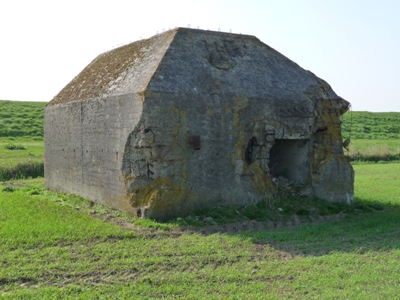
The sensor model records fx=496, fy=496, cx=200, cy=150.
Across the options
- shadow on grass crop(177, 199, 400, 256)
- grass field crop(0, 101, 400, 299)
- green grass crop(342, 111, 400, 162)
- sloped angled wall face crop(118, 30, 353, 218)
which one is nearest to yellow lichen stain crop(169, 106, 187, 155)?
sloped angled wall face crop(118, 30, 353, 218)

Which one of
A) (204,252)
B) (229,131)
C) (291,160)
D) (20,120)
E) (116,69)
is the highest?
(116,69)

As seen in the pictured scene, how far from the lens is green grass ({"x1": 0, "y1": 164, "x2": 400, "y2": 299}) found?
677cm

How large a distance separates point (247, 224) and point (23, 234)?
4.77m

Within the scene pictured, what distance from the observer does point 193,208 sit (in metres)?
11.9

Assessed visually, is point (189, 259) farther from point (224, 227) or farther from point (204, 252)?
point (224, 227)

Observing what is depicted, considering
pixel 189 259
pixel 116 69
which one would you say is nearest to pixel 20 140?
pixel 116 69

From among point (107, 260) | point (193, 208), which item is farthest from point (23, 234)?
point (193, 208)

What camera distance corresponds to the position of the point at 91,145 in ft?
45.5

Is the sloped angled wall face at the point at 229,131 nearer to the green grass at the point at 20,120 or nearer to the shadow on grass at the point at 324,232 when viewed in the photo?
the shadow on grass at the point at 324,232

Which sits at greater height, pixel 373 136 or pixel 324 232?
pixel 373 136

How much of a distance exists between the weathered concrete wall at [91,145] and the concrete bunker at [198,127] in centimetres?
5

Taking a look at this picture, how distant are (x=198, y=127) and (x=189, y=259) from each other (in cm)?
445

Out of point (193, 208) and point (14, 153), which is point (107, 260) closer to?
point (193, 208)

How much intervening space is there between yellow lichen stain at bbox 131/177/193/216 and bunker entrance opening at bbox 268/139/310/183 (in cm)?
371
